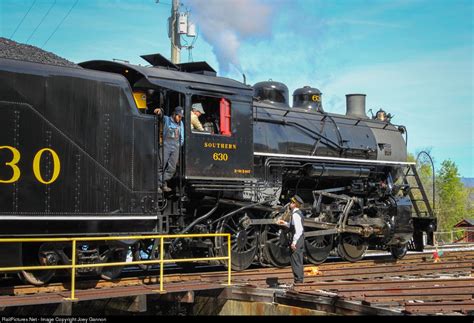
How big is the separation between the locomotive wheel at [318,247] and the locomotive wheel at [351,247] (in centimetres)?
42

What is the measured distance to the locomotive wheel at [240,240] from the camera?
11.0 metres

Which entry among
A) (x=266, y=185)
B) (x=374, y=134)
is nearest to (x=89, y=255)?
(x=266, y=185)

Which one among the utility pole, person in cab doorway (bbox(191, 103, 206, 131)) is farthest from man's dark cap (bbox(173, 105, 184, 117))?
the utility pole

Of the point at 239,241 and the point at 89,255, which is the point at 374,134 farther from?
the point at 89,255

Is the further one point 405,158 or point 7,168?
point 405,158

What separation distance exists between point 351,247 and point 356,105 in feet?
15.3

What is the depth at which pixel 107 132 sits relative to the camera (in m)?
8.84

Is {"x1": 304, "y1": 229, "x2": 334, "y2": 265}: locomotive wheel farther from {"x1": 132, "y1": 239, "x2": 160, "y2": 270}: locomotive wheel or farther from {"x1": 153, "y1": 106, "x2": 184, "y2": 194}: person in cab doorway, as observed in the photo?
{"x1": 153, "y1": 106, "x2": 184, "y2": 194}: person in cab doorway

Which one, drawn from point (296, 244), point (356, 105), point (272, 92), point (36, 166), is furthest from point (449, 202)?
point (36, 166)

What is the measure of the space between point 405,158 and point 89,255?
34.4ft

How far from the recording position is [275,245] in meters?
12.0

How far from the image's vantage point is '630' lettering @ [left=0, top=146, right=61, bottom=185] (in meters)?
7.80

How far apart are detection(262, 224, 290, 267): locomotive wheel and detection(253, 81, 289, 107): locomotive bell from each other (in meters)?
3.26

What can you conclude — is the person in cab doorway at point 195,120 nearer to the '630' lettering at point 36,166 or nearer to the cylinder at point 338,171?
the '630' lettering at point 36,166
